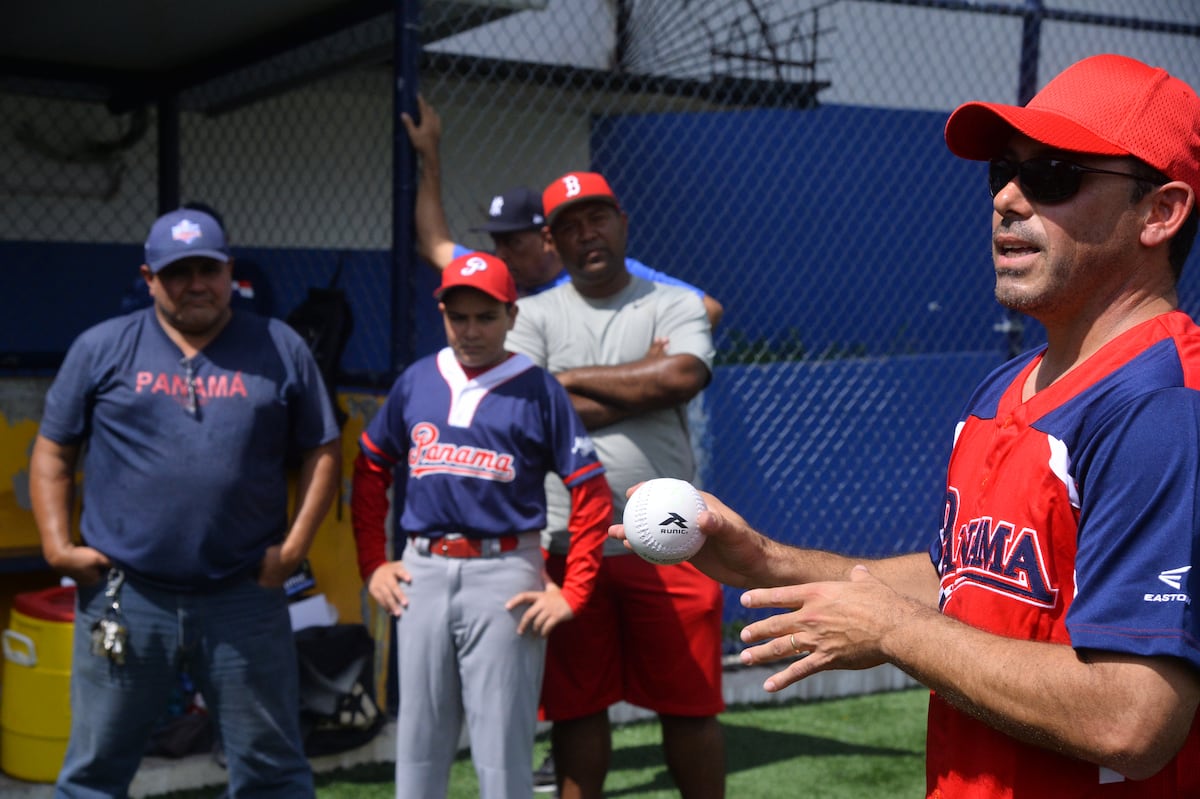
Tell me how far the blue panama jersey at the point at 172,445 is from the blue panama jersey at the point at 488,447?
46 centimetres

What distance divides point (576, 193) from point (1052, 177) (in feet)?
8.42

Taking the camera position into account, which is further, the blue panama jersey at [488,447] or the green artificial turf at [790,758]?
the green artificial turf at [790,758]

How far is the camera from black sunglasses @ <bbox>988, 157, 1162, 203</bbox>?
65.7 inches

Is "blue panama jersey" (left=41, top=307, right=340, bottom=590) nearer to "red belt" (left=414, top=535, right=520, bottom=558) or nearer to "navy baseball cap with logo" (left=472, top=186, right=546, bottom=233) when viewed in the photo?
"red belt" (left=414, top=535, right=520, bottom=558)

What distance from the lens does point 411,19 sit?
4.76 m

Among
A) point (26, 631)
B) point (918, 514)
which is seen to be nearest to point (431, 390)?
point (26, 631)

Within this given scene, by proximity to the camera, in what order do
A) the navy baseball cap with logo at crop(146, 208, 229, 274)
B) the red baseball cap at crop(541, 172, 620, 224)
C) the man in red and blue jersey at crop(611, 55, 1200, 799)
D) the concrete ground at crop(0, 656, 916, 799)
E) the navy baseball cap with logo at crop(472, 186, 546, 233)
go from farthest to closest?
1. the concrete ground at crop(0, 656, 916, 799)
2. the navy baseball cap with logo at crop(472, 186, 546, 233)
3. the red baseball cap at crop(541, 172, 620, 224)
4. the navy baseball cap with logo at crop(146, 208, 229, 274)
5. the man in red and blue jersey at crop(611, 55, 1200, 799)

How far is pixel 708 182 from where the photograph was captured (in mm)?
9555

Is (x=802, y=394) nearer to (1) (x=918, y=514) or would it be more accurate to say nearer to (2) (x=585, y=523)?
(1) (x=918, y=514)

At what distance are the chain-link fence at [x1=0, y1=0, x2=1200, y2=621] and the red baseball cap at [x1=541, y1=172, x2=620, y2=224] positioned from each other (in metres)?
0.87

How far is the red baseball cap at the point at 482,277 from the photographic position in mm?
3701

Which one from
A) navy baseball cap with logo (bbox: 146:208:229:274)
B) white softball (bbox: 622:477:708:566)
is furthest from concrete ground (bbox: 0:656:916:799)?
white softball (bbox: 622:477:708:566)

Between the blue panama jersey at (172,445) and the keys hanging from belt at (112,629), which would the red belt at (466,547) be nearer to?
the blue panama jersey at (172,445)

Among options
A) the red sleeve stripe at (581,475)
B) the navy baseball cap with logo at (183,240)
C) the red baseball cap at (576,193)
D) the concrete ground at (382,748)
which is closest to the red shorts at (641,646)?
the red sleeve stripe at (581,475)
